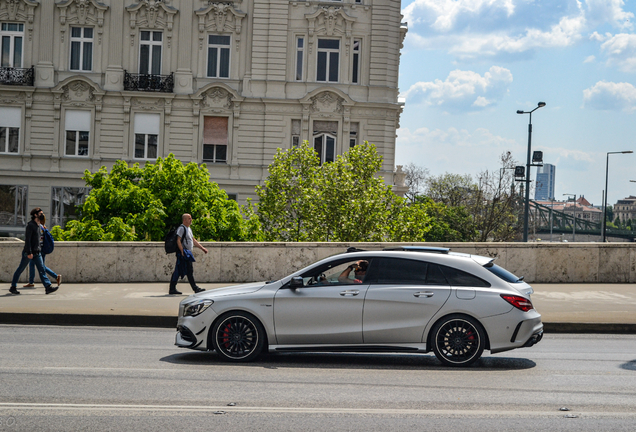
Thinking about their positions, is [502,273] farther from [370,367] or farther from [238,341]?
[238,341]

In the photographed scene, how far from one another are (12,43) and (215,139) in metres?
11.6

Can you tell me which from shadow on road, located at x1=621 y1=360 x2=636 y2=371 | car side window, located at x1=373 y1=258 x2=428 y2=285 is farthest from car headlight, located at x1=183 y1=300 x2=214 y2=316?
shadow on road, located at x1=621 y1=360 x2=636 y2=371

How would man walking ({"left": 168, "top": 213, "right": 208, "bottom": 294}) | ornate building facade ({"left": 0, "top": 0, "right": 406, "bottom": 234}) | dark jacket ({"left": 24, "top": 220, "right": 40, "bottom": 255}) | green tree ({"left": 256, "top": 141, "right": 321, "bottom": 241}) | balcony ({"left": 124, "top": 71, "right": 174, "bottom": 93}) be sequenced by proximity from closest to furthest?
1. man walking ({"left": 168, "top": 213, "right": 208, "bottom": 294})
2. dark jacket ({"left": 24, "top": 220, "right": 40, "bottom": 255})
3. green tree ({"left": 256, "top": 141, "right": 321, "bottom": 241})
4. ornate building facade ({"left": 0, "top": 0, "right": 406, "bottom": 234})
5. balcony ({"left": 124, "top": 71, "right": 174, "bottom": 93})

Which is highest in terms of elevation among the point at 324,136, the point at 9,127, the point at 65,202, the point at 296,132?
the point at 296,132

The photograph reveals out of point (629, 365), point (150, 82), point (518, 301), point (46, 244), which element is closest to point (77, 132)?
point (150, 82)

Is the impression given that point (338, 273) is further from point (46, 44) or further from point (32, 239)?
point (46, 44)

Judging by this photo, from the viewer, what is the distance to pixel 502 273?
9125 millimetres

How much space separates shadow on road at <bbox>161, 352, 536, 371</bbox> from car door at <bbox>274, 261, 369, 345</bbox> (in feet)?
1.18

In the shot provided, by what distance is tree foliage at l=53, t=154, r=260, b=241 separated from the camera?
73.4 ft

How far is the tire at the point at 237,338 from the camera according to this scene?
28.9 feet

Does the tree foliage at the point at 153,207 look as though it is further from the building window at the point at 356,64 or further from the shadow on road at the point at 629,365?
the shadow on road at the point at 629,365

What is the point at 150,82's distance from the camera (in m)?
38.2

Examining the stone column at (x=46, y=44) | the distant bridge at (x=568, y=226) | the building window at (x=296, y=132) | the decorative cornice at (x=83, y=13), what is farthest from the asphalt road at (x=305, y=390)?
the distant bridge at (x=568, y=226)

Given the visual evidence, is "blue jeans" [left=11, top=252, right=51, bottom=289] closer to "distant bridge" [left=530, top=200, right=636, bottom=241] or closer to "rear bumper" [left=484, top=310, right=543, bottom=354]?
"rear bumper" [left=484, top=310, right=543, bottom=354]
